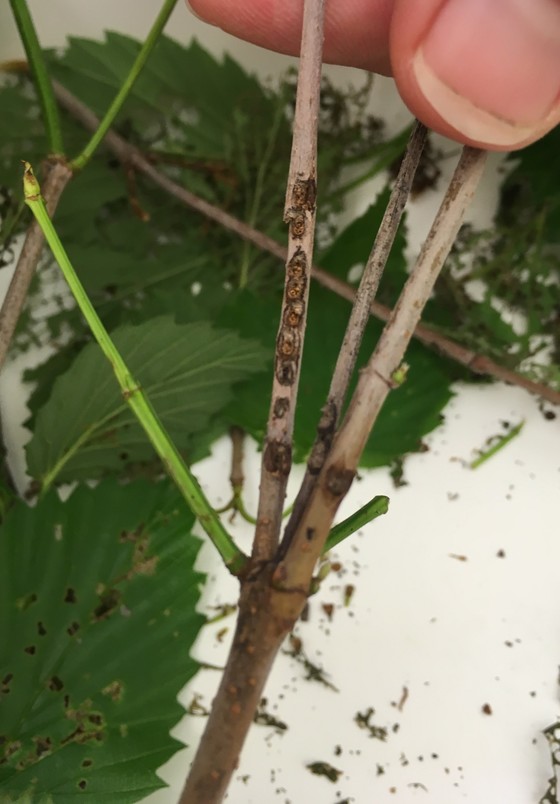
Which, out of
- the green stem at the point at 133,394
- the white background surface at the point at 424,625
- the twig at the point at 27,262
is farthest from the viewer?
the white background surface at the point at 424,625

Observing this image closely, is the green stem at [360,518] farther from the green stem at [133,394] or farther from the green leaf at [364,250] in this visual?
the green leaf at [364,250]

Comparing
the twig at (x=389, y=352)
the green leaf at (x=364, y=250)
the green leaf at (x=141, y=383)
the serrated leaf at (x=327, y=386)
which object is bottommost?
the twig at (x=389, y=352)

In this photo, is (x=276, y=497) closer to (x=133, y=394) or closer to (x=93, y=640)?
(x=133, y=394)

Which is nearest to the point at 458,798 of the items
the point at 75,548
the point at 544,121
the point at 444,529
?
the point at 444,529

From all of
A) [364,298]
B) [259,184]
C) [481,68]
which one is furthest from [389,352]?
[259,184]

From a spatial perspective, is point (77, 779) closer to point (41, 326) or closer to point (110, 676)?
point (110, 676)

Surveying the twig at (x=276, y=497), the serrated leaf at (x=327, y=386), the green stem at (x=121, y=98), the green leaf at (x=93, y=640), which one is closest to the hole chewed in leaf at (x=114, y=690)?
the green leaf at (x=93, y=640)

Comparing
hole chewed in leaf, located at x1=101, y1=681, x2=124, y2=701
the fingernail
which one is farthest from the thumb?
hole chewed in leaf, located at x1=101, y1=681, x2=124, y2=701
